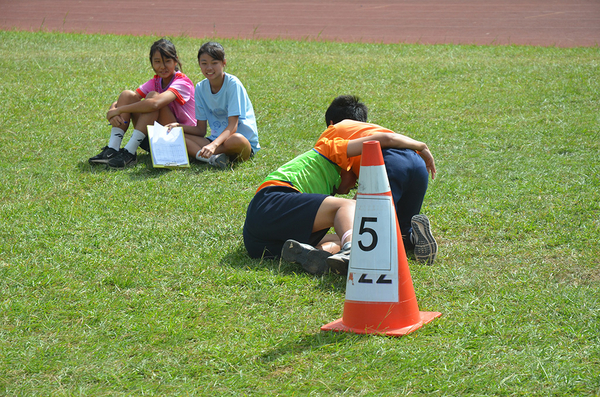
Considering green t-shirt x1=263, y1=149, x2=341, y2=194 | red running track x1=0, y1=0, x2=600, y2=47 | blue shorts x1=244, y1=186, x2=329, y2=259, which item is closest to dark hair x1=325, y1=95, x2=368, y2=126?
green t-shirt x1=263, y1=149, x2=341, y2=194

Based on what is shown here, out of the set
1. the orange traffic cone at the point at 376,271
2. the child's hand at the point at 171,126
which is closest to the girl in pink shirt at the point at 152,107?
the child's hand at the point at 171,126

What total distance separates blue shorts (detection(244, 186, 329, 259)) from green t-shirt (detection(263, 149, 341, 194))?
9 cm

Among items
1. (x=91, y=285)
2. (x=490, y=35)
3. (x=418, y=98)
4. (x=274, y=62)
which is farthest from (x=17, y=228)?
(x=490, y=35)

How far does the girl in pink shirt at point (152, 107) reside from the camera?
19.6 feet

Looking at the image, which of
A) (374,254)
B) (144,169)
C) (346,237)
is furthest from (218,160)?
(374,254)

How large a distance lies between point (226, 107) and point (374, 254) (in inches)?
143

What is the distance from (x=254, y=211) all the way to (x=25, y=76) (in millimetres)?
7229

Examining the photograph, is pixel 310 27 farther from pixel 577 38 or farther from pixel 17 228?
pixel 17 228

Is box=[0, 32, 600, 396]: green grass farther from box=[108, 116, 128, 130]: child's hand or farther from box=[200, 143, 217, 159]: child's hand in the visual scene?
box=[108, 116, 128, 130]: child's hand

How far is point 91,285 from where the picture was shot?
3.38m

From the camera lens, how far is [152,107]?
19.6 feet

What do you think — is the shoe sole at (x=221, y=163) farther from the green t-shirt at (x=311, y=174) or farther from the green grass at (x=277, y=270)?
the green t-shirt at (x=311, y=174)

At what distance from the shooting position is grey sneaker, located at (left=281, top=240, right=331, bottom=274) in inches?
134

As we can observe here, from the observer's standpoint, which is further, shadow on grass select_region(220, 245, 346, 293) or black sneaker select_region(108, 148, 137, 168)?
black sneaker select_region(108, 148, 137, 168)
